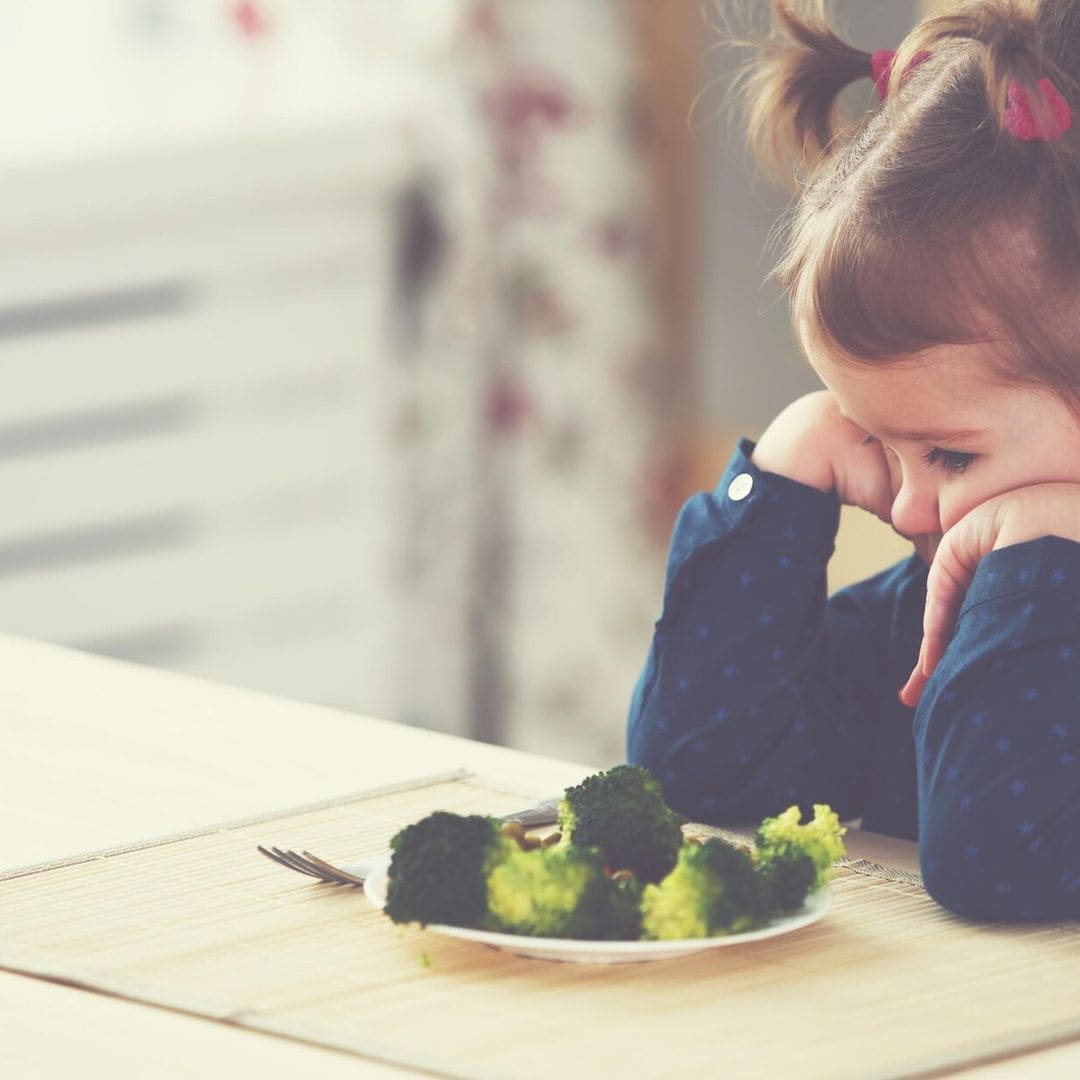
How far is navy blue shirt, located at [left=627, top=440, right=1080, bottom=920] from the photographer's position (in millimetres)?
1039

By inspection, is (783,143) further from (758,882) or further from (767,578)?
(758,882)

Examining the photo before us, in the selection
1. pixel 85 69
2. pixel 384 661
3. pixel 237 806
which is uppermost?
pixel 85 69

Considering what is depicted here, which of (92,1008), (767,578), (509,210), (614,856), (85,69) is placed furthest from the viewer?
(509,210)

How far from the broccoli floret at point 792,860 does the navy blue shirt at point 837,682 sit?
112 mm

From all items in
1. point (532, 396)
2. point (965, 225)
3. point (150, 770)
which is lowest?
point (150, 770)

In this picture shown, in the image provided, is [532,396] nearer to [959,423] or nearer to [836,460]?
[836,460]

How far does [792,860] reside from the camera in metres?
0.92

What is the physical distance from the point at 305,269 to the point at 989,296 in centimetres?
238

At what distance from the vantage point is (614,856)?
96cm

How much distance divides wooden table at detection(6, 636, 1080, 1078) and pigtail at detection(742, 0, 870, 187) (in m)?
0.42

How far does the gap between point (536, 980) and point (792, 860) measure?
14cm

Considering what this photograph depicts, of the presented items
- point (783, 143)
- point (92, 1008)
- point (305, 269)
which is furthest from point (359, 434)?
point (92, 1008)

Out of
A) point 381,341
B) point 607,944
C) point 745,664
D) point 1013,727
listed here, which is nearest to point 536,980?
point 607,944

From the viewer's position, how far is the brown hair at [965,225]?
1048 mm
